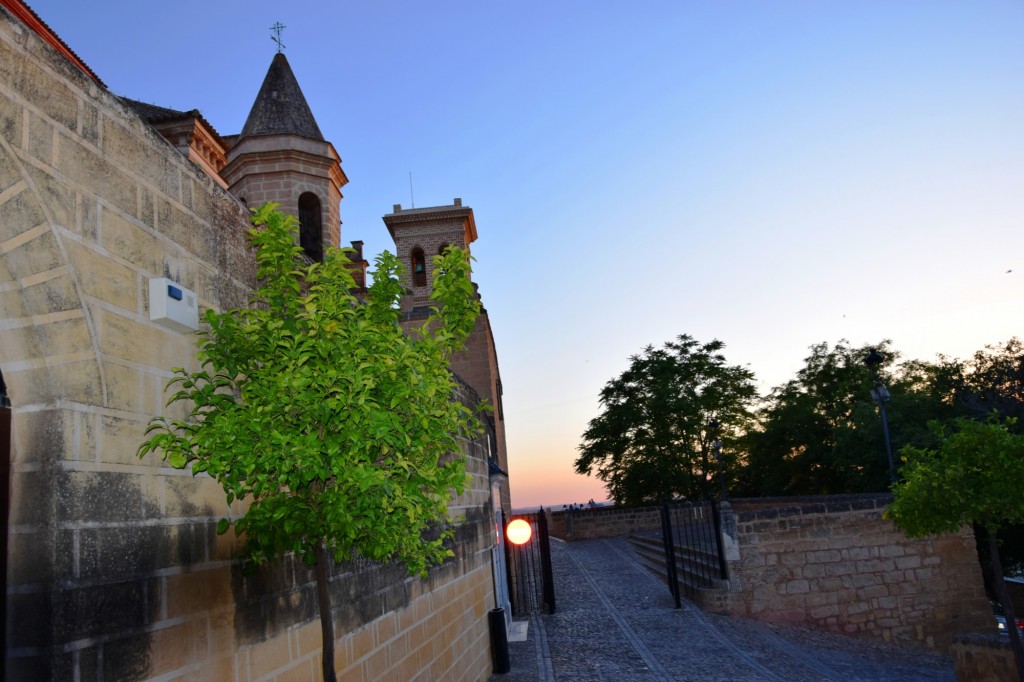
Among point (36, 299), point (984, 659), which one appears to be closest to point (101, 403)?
point (36, 299)

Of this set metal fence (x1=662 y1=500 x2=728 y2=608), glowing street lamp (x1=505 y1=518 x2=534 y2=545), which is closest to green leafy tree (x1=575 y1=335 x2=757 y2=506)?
metal fence (x1=662 y1=500 x2=728 y2=608)

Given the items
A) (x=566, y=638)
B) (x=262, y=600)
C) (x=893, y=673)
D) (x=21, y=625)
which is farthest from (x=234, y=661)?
(x=893, y=673)

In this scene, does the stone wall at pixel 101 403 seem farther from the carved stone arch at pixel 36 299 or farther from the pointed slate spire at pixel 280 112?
the pointed slate spire at pixel 280 112

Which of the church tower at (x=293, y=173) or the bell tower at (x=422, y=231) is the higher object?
the bell tower at (x=422, y=231)

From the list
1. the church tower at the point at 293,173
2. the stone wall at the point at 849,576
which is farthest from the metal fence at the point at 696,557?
the church tower at the point at 293,173

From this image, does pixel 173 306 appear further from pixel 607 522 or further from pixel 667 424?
pixel 667 424

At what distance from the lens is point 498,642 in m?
10.8

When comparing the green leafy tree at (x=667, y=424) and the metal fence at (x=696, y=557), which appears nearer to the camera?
the metal fence at (x=696, y=557)

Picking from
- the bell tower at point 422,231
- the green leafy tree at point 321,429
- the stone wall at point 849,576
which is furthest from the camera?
the bell tower at point 422,231

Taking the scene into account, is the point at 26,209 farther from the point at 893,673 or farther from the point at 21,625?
the point at 893,673

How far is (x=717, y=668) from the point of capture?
10.9 meters

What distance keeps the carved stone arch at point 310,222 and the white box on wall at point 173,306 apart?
8.11 m

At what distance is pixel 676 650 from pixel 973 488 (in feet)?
16.6

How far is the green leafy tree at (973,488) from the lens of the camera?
10109 millimetres
